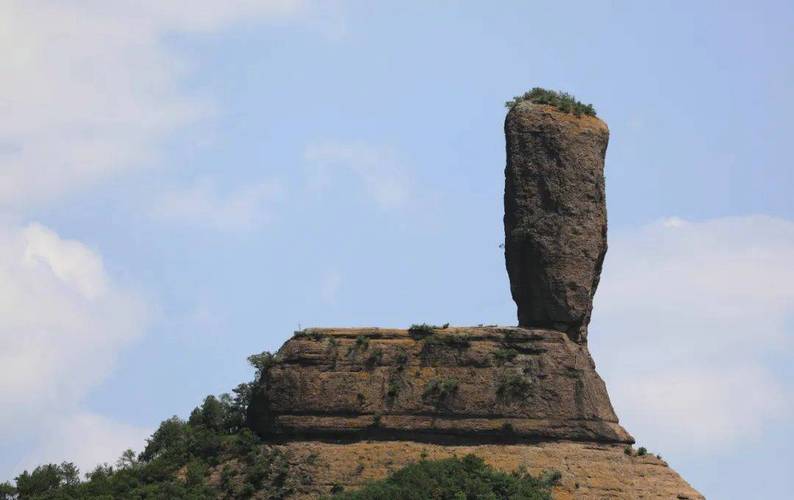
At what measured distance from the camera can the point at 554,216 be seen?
7369cm

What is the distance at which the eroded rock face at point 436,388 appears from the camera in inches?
2778

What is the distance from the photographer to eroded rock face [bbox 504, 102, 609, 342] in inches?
2889

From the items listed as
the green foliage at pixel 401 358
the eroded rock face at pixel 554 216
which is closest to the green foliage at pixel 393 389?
the green foliage at pixel 401 358

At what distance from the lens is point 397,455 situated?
2756 inches

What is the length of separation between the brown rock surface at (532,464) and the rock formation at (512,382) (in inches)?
1.7

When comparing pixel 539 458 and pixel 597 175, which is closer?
pixel 539 458

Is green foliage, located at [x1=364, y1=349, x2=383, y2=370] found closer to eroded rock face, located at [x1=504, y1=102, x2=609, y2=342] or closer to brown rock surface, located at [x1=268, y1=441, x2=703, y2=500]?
brown rock surface, located at [x1=268, y1=441, x2=703, y2=500]

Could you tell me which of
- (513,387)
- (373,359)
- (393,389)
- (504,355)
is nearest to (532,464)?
(513,387)

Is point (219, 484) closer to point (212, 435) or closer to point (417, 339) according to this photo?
point (212, 435)

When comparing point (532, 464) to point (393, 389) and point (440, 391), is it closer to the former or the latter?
point (440, 391)

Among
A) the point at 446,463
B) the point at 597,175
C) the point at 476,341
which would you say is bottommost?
the point at 446,463

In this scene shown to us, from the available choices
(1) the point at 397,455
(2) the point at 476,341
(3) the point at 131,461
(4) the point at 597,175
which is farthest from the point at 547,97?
(3) the point at 131,461

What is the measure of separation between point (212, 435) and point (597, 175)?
15463 mm

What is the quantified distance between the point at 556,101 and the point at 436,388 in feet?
36.9
